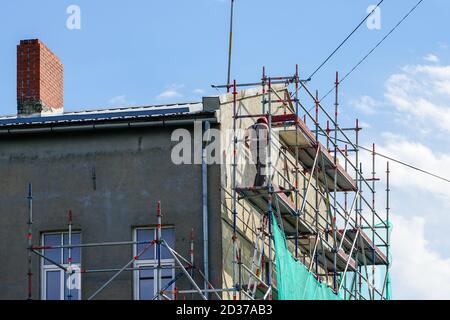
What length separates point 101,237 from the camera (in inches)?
1217

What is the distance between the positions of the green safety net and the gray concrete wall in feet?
5.36

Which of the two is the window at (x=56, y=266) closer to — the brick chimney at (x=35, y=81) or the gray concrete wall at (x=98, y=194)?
the gray concrete wall at (x=98, y=194)

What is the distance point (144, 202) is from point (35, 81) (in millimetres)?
5130

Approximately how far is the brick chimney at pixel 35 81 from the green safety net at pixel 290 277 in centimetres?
749

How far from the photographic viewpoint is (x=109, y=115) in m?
31.4

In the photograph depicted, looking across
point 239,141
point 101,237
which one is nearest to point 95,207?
point 101,237

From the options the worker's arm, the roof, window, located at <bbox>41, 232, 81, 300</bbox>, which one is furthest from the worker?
window, located at <bbox>41, 232, 81, 300</bbox>

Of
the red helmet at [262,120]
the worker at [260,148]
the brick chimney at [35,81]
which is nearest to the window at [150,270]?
the worker at [260,148]

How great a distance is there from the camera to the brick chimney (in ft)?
110

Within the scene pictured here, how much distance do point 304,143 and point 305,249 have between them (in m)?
3.02

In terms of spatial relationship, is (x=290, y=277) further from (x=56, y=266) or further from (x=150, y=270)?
(x=56, y=266)

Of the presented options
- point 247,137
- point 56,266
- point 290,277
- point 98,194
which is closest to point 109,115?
point 98,194

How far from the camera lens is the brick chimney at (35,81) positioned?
33.6 metres
